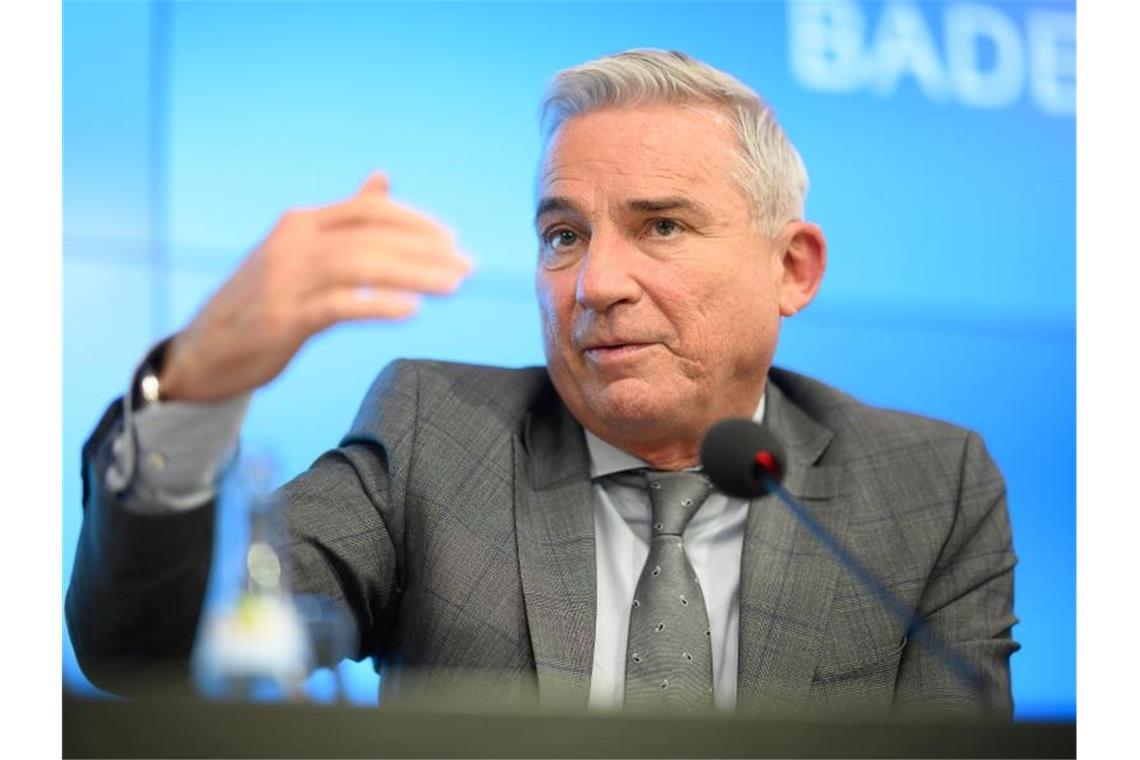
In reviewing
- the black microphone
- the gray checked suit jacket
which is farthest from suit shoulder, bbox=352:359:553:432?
the black microphone

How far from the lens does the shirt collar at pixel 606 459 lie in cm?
202

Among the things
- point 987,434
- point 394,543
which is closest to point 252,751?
point 394,543

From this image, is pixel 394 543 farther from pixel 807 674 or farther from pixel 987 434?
pixel 987 434

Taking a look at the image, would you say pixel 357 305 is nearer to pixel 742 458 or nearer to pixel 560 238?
pixel 742 458

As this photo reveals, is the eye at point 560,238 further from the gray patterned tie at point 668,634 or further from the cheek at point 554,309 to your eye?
the gray patterned tie at point 668,634

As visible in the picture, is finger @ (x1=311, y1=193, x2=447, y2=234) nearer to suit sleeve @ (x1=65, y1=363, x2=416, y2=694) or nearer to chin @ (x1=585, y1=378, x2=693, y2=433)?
suit sleeve @ (x1=65, y1=363, x2=416, y2=694)

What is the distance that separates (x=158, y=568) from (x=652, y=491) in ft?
2.52

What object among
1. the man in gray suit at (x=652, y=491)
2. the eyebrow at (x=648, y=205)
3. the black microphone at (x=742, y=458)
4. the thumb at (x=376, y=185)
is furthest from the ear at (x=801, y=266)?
the thumb at (x=376, y=185)

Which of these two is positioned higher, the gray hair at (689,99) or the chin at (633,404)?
the gray hair at (689,99)

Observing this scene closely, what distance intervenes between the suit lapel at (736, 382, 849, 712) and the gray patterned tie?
0.06m

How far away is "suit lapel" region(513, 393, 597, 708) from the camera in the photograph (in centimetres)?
181

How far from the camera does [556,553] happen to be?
6.22ft

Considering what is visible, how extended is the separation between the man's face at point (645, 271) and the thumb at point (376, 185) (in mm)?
724

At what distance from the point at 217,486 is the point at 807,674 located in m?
0.84
